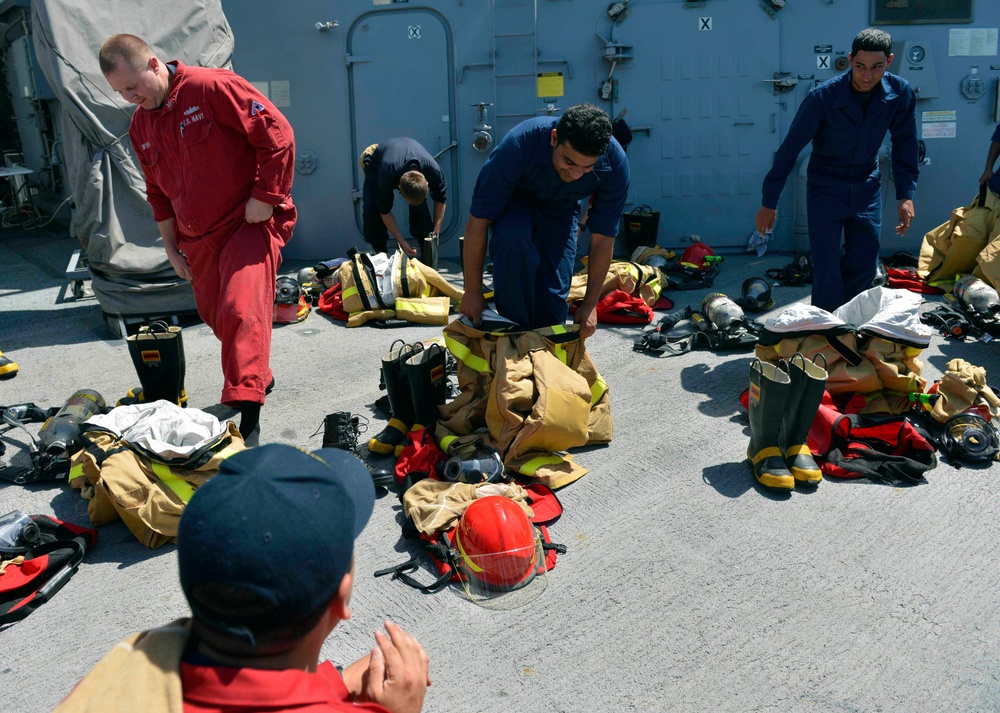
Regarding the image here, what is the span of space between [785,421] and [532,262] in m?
1.46

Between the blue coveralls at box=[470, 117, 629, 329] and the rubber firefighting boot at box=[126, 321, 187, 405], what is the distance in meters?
1.83

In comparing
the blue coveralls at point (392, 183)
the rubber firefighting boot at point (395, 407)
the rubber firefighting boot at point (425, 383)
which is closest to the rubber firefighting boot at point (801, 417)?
the rubber firefighting boot at point (425, 383)

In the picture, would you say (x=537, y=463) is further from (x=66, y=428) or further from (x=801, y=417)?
(x=66, y=428)

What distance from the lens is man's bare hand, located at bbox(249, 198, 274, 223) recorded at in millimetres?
4398

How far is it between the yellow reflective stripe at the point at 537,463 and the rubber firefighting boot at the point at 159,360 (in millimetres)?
2087

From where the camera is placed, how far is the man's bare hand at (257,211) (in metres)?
4.40

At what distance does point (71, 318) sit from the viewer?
7191 mm

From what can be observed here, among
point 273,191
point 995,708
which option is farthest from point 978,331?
point 273,191

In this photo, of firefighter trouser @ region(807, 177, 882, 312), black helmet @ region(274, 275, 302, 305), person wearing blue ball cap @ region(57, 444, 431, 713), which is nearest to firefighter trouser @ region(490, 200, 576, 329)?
firefighter trouser @ region(807, 177, 882, 312)

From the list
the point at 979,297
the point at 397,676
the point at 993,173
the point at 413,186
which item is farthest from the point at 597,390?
the point at 993,173

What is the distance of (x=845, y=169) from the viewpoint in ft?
17.8

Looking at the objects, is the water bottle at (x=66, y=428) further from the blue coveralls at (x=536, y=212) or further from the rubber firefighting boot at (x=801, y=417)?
the rubber firefighting boot at (x=801, y=417)

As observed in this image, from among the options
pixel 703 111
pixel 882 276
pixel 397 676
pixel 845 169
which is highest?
pixel 703 111

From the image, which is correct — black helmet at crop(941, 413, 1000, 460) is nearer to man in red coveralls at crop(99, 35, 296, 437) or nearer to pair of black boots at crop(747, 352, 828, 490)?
pair of black boots at crop(747, 352, 828, 490)
